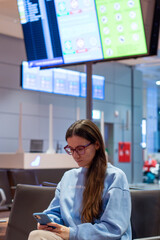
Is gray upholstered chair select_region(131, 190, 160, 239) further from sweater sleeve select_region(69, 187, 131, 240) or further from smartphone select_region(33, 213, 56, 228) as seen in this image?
smartphone select_region(33, 213, 56, 228)

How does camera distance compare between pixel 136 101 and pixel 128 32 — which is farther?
pixel 136 101

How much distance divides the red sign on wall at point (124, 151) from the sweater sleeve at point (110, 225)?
10.0 m

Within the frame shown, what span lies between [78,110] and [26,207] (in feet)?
14.9

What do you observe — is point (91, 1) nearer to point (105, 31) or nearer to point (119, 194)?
point (105, 31)

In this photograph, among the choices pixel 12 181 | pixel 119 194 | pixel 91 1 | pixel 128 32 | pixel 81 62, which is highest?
pixel 91 1

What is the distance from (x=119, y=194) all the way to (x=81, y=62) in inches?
110

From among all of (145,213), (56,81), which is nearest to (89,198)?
(145,213)

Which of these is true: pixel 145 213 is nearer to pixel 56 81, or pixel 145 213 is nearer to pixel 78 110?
pixel 78 110

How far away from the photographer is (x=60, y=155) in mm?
6602

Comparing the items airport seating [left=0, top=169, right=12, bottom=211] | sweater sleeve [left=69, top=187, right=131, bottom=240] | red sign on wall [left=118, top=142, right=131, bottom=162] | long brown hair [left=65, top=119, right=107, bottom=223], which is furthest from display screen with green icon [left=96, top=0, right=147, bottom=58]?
red sign on wall [left=118, top=142, right=131, bottom=162]

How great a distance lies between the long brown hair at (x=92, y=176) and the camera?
1944 millimetres

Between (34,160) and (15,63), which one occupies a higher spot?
(15,63)

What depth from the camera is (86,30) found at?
14.9ft

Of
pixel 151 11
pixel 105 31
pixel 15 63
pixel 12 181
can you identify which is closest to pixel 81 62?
pixel 105 31
